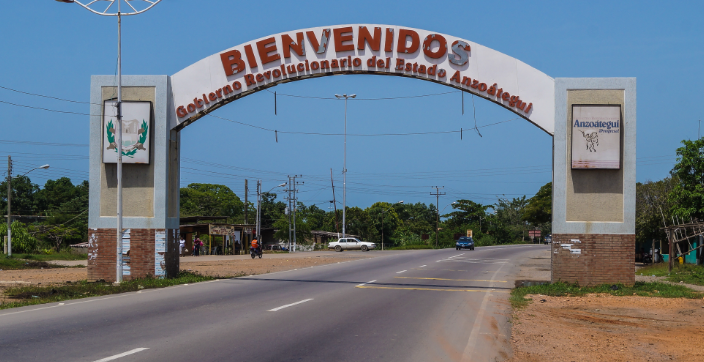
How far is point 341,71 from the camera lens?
20.9m

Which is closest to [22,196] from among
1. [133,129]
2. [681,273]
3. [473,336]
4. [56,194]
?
[56,194]

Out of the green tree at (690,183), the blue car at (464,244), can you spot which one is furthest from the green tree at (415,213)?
the green tree at (690,183)

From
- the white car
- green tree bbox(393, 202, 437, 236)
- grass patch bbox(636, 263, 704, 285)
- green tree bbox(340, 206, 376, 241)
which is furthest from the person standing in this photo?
green tree bbox(393, 202, 437, 236)

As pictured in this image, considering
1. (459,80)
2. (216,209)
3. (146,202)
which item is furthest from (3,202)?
(459,80)

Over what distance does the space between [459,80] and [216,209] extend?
90.3 meters

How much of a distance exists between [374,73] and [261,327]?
12070 millimetres

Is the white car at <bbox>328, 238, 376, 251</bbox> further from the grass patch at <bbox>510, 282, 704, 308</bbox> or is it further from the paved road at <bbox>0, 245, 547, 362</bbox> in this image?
the paved road at <bbox>0, 245, 547, 362</bbox>

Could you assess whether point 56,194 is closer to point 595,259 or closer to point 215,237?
point 215,237

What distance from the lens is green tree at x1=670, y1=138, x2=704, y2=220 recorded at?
29062 mm

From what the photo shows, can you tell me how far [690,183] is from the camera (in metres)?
29.9

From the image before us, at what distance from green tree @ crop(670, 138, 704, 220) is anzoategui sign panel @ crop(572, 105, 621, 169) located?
12662 millimetres

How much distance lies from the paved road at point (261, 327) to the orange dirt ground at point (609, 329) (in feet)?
1.97

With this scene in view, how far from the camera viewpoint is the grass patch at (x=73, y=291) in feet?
48.8

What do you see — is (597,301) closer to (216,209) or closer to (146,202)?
(146,202)
